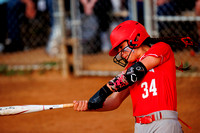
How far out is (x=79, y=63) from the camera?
26.6 feet

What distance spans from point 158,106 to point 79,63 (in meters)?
5.71

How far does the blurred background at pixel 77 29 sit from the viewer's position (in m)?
7.63

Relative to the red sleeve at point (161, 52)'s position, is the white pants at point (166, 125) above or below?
below

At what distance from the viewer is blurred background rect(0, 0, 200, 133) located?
5.03 metres

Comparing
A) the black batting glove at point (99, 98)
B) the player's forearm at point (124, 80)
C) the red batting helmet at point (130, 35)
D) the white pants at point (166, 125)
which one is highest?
the red batting helmet at point (130, 35)

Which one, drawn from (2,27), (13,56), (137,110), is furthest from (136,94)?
(2,27)

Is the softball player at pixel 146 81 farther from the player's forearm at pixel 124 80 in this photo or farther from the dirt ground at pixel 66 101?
the dirt ground at pixel 66 101

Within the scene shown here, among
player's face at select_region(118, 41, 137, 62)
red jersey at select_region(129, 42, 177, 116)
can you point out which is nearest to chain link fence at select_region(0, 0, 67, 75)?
player's face at select_region(118, 41, 137, 62)

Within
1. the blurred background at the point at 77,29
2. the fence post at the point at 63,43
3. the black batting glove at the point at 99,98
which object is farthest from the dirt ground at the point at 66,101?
the black batting glove at the point at 99,98

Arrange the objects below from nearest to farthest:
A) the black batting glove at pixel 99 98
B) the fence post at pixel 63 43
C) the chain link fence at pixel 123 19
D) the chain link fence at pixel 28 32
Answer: the black batting glove at pixel 99 98, the chain link fence at pixel 123 19, the fence post at pixel 63 43, the chain link fence at pixel 28 32

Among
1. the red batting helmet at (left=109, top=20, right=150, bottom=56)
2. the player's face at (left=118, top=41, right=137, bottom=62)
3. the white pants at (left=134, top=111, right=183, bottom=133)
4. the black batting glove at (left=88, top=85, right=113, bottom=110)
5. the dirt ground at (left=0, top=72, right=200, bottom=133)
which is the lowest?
the dirt ground at (left=0, top=72, right=200, bottom=133)

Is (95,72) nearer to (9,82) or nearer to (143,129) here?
(9,82)

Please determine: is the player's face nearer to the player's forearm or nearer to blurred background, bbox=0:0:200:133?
the player's forearm

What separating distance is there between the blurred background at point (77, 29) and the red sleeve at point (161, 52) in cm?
338
